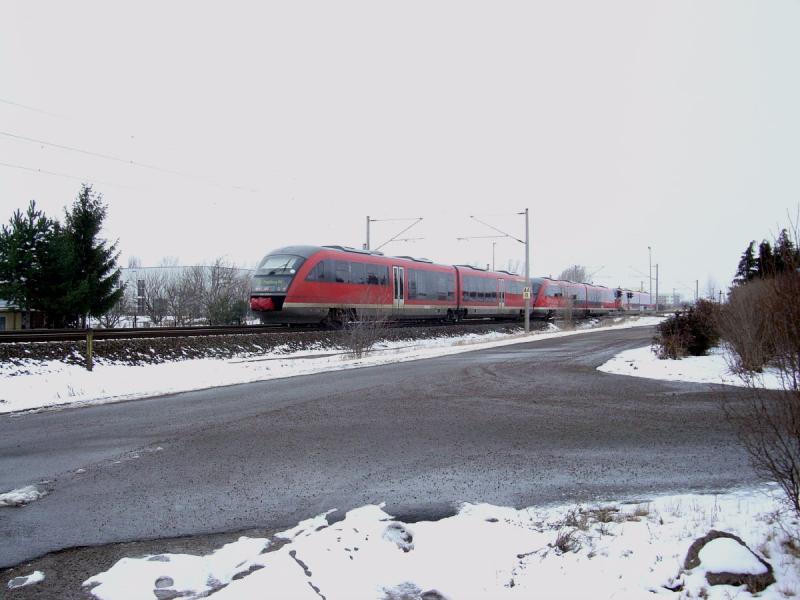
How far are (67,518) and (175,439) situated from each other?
116 inches

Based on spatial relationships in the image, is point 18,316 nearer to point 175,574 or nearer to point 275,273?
point 275,273

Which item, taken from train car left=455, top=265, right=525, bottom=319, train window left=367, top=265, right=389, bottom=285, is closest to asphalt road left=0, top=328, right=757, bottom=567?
train window left=367, top=265, right=389, bottom=285

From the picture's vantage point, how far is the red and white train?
23828 millimetres

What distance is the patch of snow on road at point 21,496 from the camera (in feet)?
18.6

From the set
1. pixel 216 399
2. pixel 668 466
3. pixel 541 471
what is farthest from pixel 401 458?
pixel 216 399

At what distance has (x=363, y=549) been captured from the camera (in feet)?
14.5

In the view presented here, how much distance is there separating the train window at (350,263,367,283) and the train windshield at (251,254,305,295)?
134 inches

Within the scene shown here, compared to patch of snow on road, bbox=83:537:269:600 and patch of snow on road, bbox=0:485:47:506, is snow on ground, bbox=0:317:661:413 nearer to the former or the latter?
patch of snow on road, bbox=0:485:47:506

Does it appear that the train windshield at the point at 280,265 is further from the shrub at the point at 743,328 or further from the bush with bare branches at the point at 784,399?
the bush with bare branches at the point at 784,399

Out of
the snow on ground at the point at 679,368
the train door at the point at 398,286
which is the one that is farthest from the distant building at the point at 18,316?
the snow on ground at the point at 679,368

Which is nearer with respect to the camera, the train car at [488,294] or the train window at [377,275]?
the train window at [377,275]

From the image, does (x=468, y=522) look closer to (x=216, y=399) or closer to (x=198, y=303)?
(x=216, y=399)

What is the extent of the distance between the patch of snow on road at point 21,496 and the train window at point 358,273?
820 inches

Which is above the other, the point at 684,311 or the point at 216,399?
the point at 684,311
